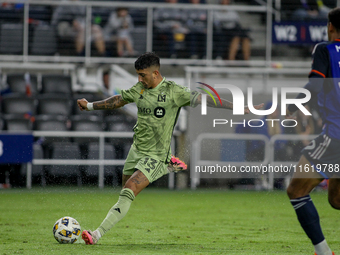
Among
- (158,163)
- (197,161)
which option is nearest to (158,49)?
(197,161)

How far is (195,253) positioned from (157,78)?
1937mm

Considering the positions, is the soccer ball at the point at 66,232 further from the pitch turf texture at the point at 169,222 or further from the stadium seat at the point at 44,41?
the stadium seat at the point at 44,41

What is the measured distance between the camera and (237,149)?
10953mm

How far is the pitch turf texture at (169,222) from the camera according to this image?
5.67m

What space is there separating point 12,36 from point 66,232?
31.8 feet

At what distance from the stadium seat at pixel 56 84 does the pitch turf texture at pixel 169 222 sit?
3.00m

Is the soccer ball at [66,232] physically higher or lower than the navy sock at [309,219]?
lower

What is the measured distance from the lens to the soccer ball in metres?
5.80

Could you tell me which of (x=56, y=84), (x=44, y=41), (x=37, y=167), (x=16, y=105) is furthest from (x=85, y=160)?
(x=44, y=41)

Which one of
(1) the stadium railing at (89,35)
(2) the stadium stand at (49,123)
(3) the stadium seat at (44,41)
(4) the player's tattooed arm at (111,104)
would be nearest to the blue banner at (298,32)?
(1) the stadium railing at (89,35)

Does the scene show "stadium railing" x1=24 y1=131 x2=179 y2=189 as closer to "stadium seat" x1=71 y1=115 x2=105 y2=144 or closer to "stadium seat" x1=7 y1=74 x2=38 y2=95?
"stadium seat" x1=71 y1=115 x2=105 y2=144

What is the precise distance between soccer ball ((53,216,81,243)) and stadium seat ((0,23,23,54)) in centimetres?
953

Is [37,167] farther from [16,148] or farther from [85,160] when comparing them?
[85,160]

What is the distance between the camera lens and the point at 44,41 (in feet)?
47.5
